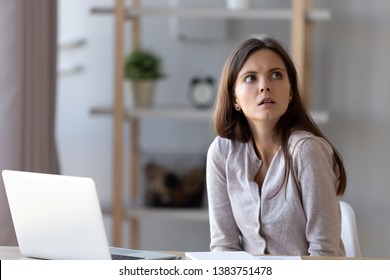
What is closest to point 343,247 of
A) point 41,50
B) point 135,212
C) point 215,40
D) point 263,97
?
point 263,97

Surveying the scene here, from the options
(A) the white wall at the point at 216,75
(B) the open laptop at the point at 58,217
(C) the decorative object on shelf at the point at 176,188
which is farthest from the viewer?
(A) the white wall at the point at 216,75

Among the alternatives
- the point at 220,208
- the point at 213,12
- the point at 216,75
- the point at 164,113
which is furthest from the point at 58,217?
the point at 216,75

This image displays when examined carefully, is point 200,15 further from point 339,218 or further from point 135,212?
point 339,218

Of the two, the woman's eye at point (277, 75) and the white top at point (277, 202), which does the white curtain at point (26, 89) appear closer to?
the white top at point (277, 202)

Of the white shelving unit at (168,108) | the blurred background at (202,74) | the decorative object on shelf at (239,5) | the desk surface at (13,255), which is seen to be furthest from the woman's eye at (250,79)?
the blurred background at (202,74)

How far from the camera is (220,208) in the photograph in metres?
2.09

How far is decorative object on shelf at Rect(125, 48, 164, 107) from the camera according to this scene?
12.2ft

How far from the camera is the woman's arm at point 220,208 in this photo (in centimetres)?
207

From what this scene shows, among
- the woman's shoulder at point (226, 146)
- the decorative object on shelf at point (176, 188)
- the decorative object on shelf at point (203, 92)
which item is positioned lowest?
the decorative object on shelf at point (176, 188)

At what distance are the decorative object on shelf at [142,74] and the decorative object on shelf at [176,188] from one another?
0.33m

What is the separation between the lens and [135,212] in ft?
12.1

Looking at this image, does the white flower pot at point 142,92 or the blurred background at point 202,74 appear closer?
the white flower pot at point 142,92

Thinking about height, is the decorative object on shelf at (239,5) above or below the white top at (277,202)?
above

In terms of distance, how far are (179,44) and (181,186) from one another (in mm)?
711
